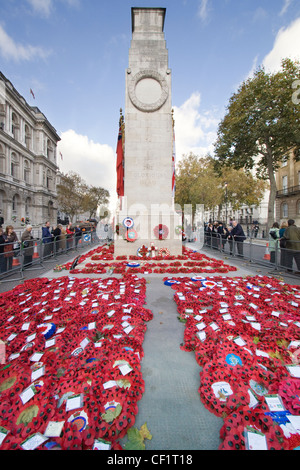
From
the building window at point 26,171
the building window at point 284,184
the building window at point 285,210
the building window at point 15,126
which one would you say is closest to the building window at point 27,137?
the building window at point 15,126

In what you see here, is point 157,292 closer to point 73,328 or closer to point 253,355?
point 73,328

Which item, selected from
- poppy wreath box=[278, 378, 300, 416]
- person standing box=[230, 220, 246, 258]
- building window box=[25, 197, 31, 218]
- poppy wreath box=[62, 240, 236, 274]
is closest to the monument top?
person standing box=[230, 220, 246, 258]

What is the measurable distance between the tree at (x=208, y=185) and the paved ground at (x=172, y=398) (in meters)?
33.5

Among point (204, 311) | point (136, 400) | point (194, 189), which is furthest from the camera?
point (194, 189)

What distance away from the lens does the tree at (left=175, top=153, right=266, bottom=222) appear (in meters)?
34.7

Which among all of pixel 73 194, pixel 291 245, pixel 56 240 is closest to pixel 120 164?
pixel 56 240

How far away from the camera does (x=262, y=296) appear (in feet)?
15.7

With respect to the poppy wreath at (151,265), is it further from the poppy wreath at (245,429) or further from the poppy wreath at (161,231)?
the poppy wreath at (245,429)

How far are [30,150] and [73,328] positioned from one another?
4863cm

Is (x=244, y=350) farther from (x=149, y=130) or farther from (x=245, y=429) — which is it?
(x=149, y=130)

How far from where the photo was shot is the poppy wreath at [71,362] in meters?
1.78

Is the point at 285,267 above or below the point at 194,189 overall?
below

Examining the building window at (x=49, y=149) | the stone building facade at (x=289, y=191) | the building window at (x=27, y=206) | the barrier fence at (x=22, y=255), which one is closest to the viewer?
the barrier fence at (x=22, y=255)
